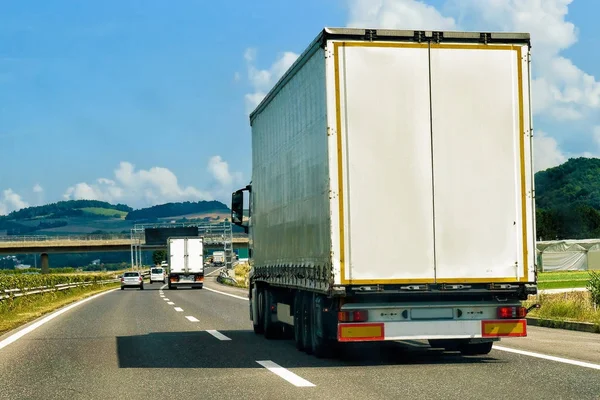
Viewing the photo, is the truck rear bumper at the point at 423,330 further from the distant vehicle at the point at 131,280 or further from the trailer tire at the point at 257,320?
the distant vehicle at the point at 131,280

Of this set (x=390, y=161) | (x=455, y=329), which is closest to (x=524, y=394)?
(x=455, y=329)

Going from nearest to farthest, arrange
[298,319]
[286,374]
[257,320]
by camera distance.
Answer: [286,374]
[298,319]
[257,320]

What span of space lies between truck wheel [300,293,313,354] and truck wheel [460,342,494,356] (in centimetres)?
216

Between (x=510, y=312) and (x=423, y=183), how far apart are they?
77.8 inches

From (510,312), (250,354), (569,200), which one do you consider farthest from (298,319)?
(569,200)

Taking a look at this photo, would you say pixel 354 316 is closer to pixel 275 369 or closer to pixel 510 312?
pixel 275 369

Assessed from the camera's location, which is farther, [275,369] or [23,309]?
[23,309]

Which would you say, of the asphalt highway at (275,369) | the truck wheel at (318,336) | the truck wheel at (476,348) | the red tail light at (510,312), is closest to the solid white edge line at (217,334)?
the asphalt highway at (275,369)

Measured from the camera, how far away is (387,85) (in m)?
11.0

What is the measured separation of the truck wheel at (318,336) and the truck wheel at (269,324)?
11.8ft

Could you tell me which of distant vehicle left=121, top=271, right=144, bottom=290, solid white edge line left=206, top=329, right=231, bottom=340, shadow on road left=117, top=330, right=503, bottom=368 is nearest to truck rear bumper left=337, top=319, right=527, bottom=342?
shadow on road left=117, top=330, right=503, bottom=368

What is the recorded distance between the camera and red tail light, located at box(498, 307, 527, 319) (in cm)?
1131

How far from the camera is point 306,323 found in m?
12.7

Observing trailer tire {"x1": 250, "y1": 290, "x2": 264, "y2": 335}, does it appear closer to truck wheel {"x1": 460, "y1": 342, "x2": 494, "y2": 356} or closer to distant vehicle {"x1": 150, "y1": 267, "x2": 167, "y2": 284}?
truck wheel {"x1": 460, "y1": 342, "x2": 494, "y2": 356}
